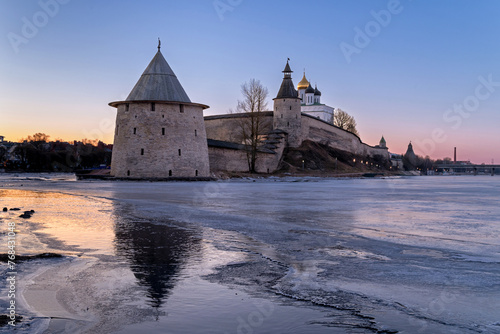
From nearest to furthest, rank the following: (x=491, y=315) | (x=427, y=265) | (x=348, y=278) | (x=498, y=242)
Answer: (x=491, y=315) → (x=348, y=278) → (x=427, y=265) → (x=498, y=242)

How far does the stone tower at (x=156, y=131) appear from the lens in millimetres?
30703

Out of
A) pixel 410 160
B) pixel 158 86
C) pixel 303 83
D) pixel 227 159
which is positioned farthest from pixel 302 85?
pixel 158 86

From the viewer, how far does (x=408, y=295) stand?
336 cm

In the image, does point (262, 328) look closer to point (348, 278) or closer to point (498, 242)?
point (348, 278)

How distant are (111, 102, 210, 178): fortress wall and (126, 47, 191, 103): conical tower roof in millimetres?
540

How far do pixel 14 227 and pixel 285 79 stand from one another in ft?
158

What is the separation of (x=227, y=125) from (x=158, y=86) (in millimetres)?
24327

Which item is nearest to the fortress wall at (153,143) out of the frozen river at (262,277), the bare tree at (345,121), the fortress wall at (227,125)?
the fortress wall at (227,125)

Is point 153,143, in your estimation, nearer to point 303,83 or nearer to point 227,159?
point 227,159

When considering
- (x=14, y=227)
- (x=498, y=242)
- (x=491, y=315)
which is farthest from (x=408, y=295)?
(x=14, y=227)

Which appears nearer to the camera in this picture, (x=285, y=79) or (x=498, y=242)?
(x=498, y=242)

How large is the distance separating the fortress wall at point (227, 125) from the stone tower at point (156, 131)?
62.8ft

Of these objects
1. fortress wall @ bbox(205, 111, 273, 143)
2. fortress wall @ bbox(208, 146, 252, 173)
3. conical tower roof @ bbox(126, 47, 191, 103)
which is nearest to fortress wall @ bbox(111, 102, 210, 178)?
conical tower roof @ bbox(126, 47, 191, 103)

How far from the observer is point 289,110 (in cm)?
5219
